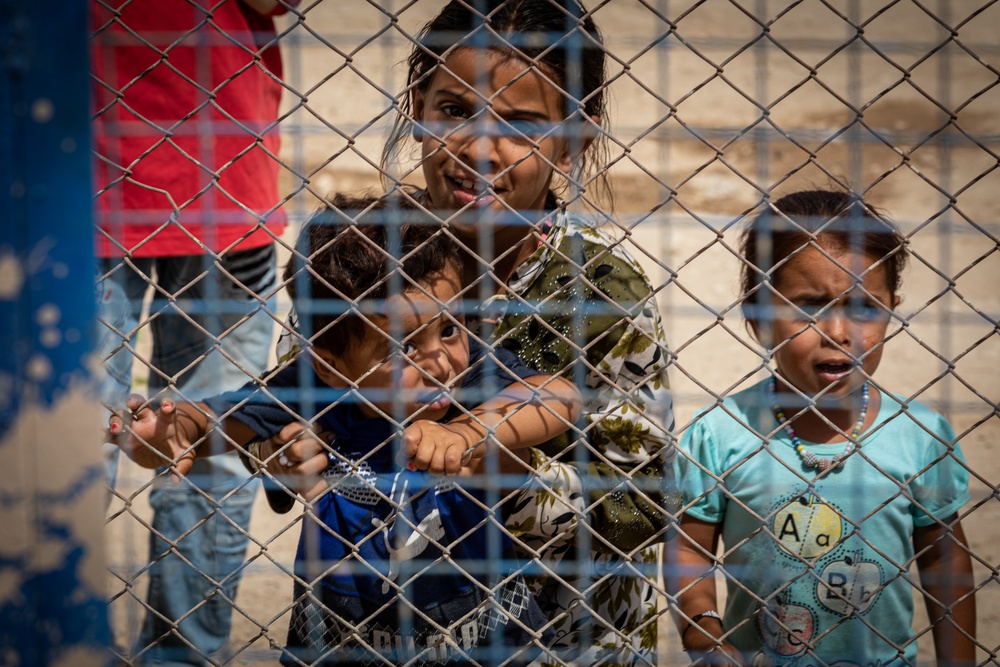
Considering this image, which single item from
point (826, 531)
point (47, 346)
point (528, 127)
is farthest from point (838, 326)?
point (47, 346)

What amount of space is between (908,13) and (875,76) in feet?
2.35

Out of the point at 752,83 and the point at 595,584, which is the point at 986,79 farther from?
the point at 595,584

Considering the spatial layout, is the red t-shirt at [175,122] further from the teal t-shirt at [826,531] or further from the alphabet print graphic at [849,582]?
the alphabet print graphic at [849,582]

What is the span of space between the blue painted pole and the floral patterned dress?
586 millimetres

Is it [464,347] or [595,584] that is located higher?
[464,347]

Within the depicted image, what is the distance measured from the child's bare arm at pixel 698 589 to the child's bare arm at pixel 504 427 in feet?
0.99

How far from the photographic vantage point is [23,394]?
1.22 m

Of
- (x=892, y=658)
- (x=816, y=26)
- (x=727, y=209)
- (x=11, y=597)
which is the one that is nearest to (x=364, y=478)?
(x=11, y=597)

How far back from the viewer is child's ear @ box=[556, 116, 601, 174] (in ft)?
5.24

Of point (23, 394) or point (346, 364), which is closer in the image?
point (23, 394)

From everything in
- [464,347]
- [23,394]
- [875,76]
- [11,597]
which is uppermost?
[23,394]

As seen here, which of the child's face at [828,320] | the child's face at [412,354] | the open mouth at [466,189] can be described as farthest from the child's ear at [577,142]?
the child's face at [828,320]

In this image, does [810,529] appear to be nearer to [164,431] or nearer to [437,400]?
[437,400]

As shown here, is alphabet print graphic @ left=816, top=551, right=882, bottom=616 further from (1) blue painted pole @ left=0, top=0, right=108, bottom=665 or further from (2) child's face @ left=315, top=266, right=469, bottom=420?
(1) blue painted pole @ left=0, top=0, right=108, bottom=665
